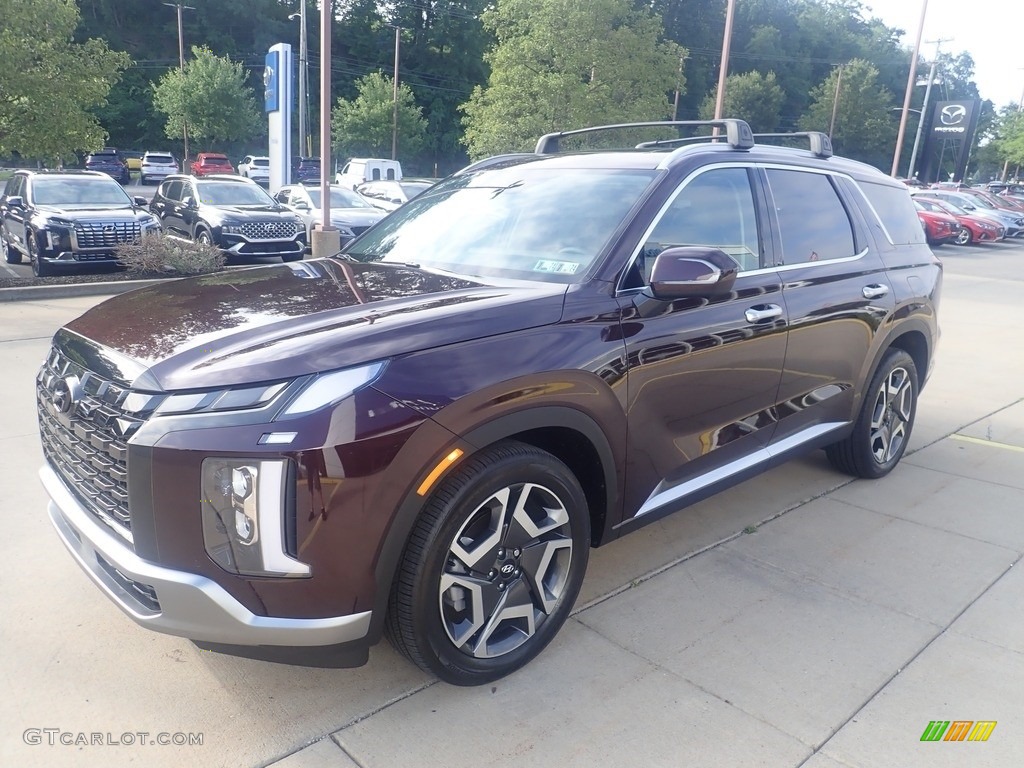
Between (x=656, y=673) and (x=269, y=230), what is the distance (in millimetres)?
12108

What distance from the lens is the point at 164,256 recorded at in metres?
11.5

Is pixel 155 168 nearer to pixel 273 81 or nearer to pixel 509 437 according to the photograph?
pixel 273 81

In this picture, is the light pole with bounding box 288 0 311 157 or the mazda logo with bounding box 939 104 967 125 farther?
the mazda logo with bounding box 939 104 967 125

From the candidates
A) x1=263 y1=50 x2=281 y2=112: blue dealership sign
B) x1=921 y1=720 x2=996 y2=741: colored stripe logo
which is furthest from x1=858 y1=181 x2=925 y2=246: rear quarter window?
x1=263 y1=50 x2=281 y2=112: blue dealership sign

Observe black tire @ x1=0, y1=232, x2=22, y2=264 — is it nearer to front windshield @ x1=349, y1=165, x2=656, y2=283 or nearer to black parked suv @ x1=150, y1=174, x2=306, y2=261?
black parked suv @ x1=150, y1=174, x2=306, y2=261

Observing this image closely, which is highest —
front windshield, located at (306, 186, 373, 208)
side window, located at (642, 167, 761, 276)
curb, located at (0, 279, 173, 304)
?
side window, located at (642, 167, 761, 276)

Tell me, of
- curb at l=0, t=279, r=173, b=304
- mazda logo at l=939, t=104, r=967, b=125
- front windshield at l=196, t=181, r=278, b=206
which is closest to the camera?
curb at l=0, t=279, r=173, b=304

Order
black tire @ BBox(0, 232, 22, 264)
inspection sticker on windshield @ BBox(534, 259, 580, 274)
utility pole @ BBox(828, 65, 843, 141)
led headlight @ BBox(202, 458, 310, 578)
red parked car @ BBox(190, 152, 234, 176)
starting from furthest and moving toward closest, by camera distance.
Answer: utility pole @ BBox(828, 65, 843, 141) → red parked car @ BBox(190, 152, 234, 176) → black tire @ BBox(0, 232, 22, 264) → inspection sticker on windshield @ BBox(534, 259, 580, 274) → led headlight @ BBox(202, 458, 310, 578)

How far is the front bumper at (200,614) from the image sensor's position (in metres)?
2.21

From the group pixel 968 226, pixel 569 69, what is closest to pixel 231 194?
pixel 569 69

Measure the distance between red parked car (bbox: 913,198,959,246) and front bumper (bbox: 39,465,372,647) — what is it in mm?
28545

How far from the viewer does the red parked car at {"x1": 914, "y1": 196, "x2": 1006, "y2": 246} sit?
27.6m

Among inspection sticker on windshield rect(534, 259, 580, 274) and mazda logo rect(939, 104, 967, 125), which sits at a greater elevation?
mazda logo rect(939, 104, 967, 125)

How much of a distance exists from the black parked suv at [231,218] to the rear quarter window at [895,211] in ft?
35.1
